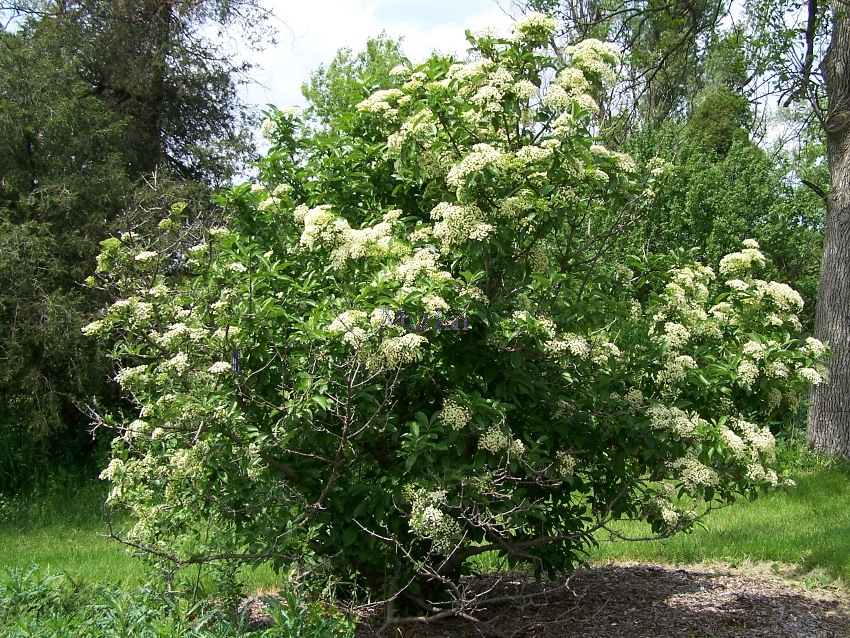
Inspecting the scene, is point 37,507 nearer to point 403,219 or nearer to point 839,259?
point 403,219

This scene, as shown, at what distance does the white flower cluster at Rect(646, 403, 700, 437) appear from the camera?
365cm

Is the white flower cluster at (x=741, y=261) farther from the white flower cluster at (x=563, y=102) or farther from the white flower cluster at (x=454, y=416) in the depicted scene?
the white flower cluster at (x=454, y=416)

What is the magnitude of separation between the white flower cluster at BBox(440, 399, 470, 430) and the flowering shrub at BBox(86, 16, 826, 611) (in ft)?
0.05

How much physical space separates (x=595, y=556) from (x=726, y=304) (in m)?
2.53

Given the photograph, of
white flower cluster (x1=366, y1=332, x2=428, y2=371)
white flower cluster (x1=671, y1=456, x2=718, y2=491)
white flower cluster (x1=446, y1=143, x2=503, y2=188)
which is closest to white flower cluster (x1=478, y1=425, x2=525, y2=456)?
white flower cluster (x1=366, y1=332, x2=428, y2=371)

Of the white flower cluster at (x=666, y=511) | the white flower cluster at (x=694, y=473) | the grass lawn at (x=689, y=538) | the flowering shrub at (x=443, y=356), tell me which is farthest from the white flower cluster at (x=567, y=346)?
the grass lawn at (x=689, y=538)

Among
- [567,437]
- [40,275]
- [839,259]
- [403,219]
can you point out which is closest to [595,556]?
[567,437]

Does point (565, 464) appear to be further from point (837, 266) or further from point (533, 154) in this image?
point (837, 266)

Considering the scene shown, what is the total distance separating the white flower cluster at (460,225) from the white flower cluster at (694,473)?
145 cm

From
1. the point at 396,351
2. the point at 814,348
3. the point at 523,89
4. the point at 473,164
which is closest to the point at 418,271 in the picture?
the point at 396,351

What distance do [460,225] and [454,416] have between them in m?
0.82

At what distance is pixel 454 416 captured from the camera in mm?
3410

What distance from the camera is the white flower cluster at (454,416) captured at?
3.40 metres

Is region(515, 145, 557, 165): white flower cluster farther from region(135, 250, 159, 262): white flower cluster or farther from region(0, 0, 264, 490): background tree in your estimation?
region(0, 0, 264, 490): background tree
